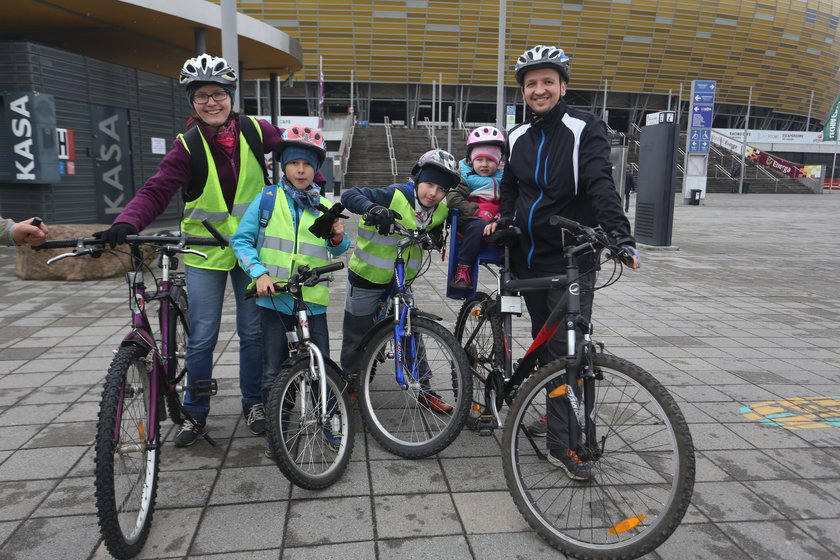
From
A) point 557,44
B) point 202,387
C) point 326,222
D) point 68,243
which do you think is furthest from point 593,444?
point 557,44

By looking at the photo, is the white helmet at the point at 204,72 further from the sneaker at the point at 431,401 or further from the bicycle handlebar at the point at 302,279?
the sneaker at the point at 431,401

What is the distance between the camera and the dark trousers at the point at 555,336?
2824 millimetres

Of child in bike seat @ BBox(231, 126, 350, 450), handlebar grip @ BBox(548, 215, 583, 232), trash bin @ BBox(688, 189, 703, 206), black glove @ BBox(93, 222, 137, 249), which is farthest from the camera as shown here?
trash bin @ BBox(688, 189, 703, 206)

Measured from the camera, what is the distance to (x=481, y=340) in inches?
151

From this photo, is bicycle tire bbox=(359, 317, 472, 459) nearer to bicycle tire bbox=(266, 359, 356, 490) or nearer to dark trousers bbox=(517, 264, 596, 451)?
bicycle tire bbox=(266, 359, 356, 490)

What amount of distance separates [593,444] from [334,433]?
1301 mm

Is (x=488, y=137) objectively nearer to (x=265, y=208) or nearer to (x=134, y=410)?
(x=265, y=208)

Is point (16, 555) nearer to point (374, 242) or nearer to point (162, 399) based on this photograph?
point (162, 399)

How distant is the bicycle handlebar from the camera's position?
121 inches

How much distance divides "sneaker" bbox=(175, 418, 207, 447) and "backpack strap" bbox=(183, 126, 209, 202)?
1.33 metres

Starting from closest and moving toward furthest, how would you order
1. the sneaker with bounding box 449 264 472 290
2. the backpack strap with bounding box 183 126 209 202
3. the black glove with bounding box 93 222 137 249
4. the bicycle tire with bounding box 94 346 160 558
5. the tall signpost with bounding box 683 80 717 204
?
the bicycle tire with bounding box 94 346 160 558, the black glove with bounding box 93 222 137 249, the backpack strap with bounding box 183 126 209 202, the sneaker with bounding box 449 264 472 290, the tall signpost with bounding box 683 80 717 204

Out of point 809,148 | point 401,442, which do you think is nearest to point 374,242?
point 401,442

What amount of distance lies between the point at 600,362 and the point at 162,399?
6.62ft

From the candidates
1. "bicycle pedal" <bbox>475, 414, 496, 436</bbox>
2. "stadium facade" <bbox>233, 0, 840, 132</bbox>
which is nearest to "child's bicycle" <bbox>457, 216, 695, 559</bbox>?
"bicycle pedal" <bbox>475, 414, 496, 436</bbox>
